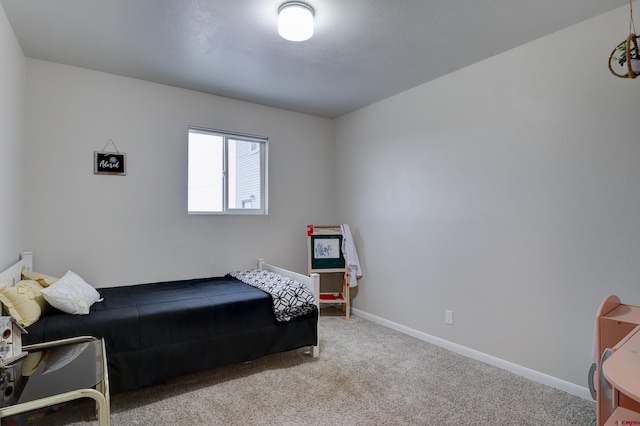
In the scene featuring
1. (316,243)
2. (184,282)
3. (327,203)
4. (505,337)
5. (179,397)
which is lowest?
(179,397)

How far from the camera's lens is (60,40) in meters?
2.51

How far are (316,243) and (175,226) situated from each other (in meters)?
1.56

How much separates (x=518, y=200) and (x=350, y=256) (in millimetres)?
1917

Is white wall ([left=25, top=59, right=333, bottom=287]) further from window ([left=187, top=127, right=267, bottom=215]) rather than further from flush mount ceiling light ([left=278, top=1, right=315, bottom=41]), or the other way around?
flush mount ceiling light ([left=278, top=1, right=315, bottom=41])

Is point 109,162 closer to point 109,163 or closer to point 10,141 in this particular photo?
point 109,163

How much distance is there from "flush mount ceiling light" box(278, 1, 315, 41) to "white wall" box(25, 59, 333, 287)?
1.79 metres

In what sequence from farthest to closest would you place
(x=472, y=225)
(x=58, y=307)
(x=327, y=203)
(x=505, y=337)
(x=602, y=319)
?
(x=327, y=203), (x=472, y=225), (x=505, y=337), (x=58, y=307), (x=602, y=319)

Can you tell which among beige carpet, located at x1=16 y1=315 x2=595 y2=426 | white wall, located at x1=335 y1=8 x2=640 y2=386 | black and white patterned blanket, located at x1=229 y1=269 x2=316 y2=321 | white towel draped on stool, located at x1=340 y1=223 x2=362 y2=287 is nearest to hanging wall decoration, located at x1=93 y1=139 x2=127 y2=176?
black and white patterned blanket, located at x1=229 y1=269 x2=316 y2=321

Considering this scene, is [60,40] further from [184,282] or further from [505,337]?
[505,337]

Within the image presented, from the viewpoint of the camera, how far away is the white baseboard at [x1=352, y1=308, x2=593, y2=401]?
2.29 meters

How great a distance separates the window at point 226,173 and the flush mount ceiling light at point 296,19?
1839 mm

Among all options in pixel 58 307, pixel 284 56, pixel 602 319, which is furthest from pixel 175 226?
pixel 602 319

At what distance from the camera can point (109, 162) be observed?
3.10 meters

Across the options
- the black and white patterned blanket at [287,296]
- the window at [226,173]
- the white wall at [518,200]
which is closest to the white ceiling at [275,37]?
the white wall at [518,200]
